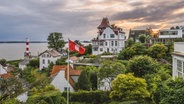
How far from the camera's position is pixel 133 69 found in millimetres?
24484

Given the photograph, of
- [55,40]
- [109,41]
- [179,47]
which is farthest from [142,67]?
[55,40]

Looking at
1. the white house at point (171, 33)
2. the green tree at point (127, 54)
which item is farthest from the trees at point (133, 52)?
the white house at point (171, 33)

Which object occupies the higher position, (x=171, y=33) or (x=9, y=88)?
(x=171, y=33)

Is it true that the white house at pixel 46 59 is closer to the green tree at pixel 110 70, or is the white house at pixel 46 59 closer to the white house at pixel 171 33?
the white house at pixel 171 33

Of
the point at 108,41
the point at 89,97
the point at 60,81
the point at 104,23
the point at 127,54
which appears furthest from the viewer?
the point at 104,23

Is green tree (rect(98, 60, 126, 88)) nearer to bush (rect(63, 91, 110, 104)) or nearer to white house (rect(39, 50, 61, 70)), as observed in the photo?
bush (rect(63, 91, 110, 104))

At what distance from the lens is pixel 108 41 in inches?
2251

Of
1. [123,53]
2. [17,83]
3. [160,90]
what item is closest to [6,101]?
[17,83]

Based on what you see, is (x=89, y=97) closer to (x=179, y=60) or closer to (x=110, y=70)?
(x=110, y=70)

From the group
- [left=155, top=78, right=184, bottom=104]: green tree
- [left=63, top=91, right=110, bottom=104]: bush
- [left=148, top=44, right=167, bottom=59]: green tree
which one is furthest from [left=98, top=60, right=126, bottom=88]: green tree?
[left=148, top=44, right=167, bottom=59]: green tree

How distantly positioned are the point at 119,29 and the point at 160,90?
5095cm

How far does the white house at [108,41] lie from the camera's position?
57.0 m

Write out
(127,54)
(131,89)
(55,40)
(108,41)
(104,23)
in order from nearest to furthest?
(131,89)
(127,54)
(108,41)
(104,23)
(55,40)

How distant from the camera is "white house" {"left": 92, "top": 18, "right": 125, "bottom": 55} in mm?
57031
